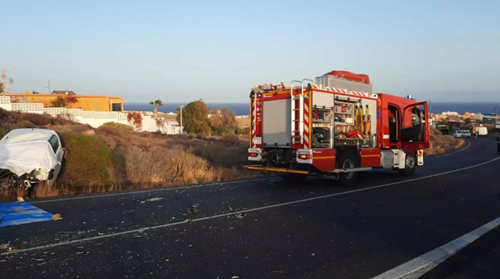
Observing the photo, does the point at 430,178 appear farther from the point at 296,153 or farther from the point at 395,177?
the point at 296,153

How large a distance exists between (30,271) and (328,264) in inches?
153

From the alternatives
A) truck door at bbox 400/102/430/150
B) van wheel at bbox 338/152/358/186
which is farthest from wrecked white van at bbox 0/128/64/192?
truck door at bbox 400/102/430/150

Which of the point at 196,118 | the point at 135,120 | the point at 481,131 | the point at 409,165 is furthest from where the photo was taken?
the point at 481,131

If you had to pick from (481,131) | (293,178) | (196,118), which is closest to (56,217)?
(293,178)

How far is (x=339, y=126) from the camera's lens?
13.8m

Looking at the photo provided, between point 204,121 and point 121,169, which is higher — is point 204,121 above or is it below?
above

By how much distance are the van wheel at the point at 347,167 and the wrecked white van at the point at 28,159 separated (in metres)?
8.33

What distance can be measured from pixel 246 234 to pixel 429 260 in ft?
9.53

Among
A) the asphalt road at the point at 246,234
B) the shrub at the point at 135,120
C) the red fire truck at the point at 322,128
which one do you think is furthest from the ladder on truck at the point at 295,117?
the shrub at the point at 135,120

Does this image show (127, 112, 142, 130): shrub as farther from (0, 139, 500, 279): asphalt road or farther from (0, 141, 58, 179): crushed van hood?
(0, 139, 500, 279): asphalt road

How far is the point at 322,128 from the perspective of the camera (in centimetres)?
1314

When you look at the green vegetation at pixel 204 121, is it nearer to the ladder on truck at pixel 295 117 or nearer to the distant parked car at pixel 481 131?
the ladder on truck at pixel 295 117

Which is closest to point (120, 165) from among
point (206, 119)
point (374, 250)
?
point (374, 250)

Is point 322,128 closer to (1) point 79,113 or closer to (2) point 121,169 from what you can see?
(2) point 121,169
